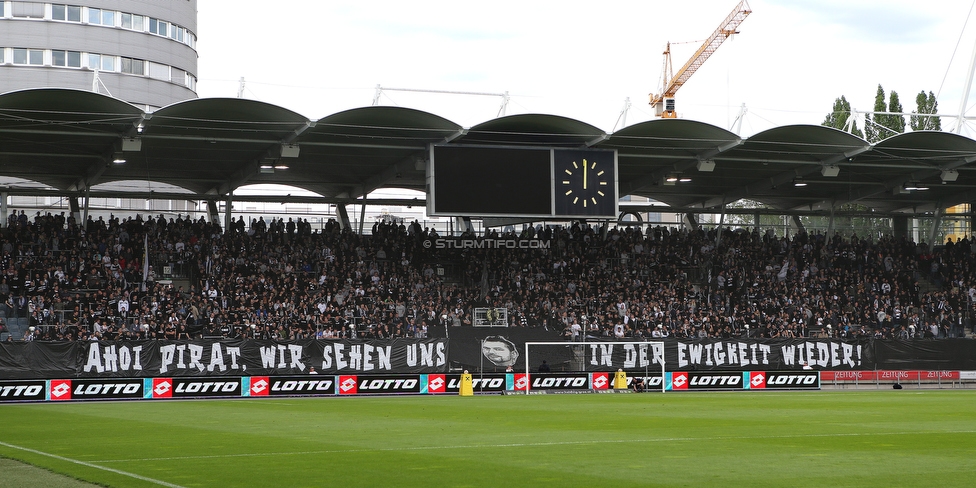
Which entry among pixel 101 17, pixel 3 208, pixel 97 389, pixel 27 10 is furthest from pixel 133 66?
pixel 97 389

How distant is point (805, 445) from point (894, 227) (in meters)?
48.4

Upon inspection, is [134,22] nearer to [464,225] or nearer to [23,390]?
[464,225]

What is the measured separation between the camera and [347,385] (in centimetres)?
3566

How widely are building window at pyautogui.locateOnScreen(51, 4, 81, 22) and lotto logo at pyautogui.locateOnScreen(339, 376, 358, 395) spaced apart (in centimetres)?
5076

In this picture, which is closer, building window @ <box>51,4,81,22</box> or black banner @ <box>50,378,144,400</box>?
black banner @ <box>50,378,144,400</box>

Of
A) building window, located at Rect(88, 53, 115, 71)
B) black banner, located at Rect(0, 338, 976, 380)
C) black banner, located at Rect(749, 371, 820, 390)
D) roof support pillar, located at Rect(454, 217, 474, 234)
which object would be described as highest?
building window, located at Rect(88, 53, 115, 71)

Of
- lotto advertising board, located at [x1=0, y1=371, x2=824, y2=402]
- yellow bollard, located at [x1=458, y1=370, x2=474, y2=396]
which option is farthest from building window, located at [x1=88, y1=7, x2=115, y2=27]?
yellow bollard, located at [x1=458, y1=370, x2=474, y2=396]

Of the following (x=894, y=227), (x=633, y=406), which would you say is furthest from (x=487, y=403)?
(x=894, y=227)

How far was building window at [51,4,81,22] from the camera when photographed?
74000 millimetres

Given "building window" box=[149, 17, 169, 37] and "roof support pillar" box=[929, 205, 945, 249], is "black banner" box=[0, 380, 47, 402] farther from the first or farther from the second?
"building window" box=[149, 17, 169, 37]

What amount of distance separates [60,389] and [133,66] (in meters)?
50.3

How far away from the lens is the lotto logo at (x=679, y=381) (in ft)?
127

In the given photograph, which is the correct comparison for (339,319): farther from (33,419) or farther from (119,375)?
(33,419)

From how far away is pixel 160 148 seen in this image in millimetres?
43000
